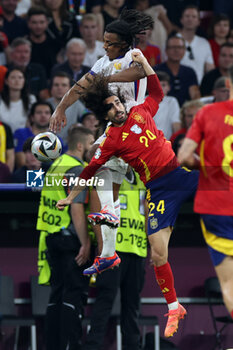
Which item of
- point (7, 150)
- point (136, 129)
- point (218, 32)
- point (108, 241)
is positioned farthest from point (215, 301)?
point (218, 32)

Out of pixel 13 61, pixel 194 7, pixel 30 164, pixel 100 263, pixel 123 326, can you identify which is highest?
pixel 194 7

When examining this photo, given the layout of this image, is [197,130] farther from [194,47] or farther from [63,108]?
[194,47]

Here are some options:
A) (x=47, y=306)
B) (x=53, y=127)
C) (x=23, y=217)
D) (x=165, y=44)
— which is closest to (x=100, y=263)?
(x=53, y=127)

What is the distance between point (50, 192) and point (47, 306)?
1351 millimetres

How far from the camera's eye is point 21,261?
1070 cm

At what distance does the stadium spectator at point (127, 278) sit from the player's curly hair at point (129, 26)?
1962 millimetres

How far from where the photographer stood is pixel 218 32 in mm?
12812

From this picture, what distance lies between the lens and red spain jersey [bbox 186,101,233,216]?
6137 millimetres

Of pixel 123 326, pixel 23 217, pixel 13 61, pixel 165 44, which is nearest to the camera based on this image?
pixel 123 326

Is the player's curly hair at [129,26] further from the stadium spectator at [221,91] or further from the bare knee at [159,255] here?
the stadium spectator at [221,91]

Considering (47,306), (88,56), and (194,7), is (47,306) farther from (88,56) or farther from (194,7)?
(194,7)

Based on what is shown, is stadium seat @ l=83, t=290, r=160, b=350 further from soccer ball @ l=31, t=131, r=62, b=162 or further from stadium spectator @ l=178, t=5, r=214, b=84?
stadium spectator @ l=178, t=5, r=214, b=84

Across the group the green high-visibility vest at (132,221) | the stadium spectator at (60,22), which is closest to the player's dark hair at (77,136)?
the green high-visibility vest at (132,221)

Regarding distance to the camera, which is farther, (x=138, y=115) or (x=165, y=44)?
(x=165, y=44)
